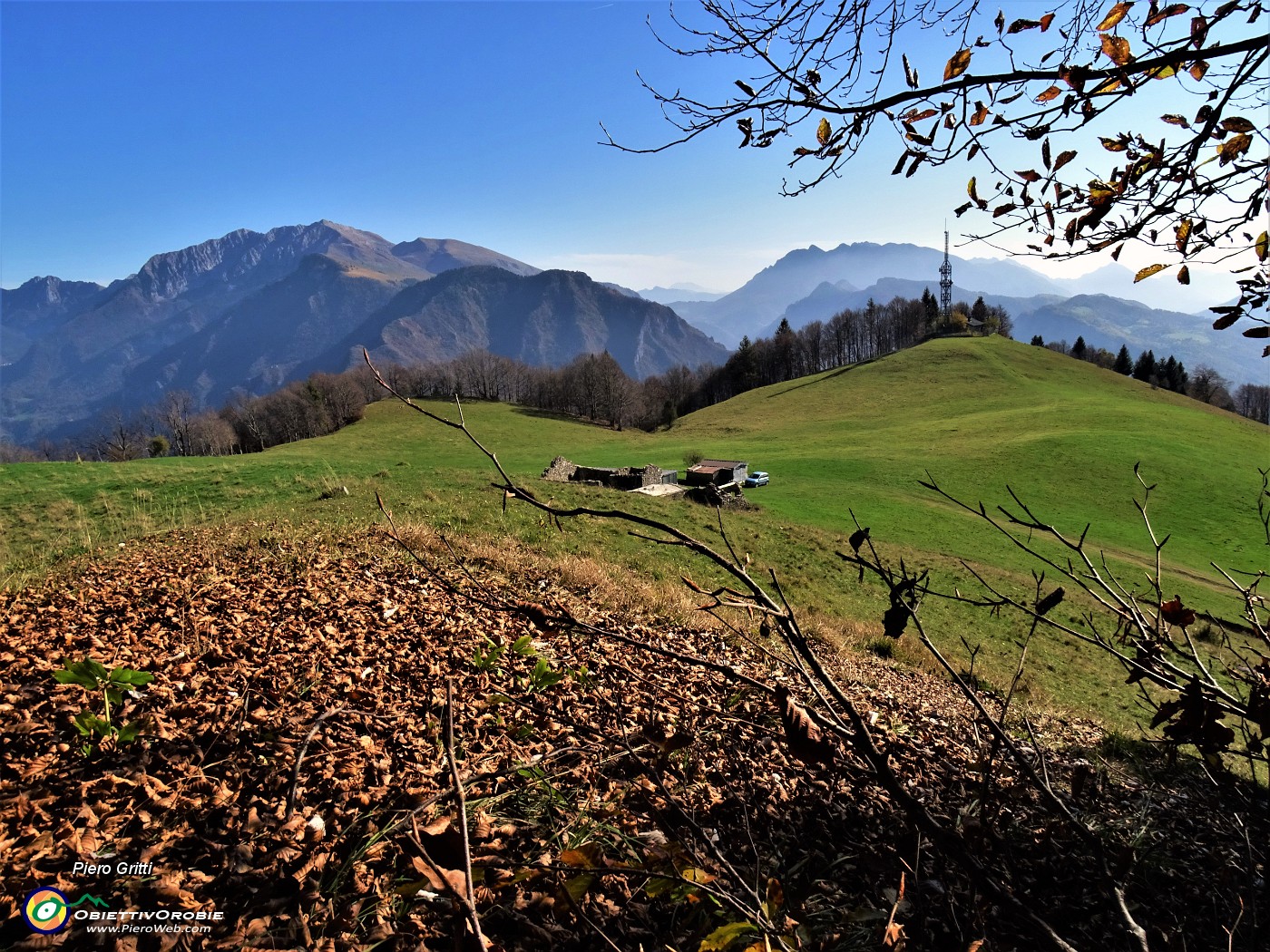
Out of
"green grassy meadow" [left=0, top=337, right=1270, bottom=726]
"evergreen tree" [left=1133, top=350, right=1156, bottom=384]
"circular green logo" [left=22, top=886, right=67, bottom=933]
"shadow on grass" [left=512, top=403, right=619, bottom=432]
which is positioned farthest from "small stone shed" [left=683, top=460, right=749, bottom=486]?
"evergreen tree" [left=1133, top=350, right=1156, bottom=384]

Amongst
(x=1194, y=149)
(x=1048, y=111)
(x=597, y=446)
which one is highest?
(x=1048, y=111)

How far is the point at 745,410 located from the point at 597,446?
83.3 feet

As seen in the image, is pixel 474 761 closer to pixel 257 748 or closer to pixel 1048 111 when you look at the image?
pixel 257 748

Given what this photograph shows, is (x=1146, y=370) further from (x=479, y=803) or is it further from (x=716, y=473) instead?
(x=479, y=803)

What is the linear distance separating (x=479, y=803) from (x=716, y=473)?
2923 cm

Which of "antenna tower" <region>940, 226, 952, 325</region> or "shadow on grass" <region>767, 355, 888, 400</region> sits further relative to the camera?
"antenna tower" <region>940, 226, 952, 325</region>

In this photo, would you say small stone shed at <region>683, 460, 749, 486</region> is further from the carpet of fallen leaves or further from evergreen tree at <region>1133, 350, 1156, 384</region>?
evergreen tree at <region>1133, 350, 1156, 384</region>

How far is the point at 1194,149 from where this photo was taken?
225 centimetres

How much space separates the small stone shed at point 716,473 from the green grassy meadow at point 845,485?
162cm

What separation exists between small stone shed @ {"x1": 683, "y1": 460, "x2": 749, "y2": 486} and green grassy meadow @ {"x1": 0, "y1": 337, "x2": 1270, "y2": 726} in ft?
5.32

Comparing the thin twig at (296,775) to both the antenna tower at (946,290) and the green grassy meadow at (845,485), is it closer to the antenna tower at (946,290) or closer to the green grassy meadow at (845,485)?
the green grassy meadow at (845,485)

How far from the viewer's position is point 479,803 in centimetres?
241

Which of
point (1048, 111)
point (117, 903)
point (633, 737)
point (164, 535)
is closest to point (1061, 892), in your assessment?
point (633, 737)

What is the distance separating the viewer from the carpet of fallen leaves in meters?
1.81
